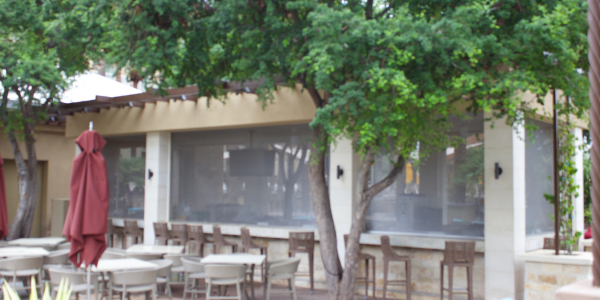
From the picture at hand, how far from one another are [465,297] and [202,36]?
20.6 feet

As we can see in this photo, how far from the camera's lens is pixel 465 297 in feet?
29.8

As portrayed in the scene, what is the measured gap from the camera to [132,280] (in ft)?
23.9

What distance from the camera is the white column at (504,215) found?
28.2 ft

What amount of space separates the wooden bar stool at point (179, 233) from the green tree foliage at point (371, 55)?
164 inches

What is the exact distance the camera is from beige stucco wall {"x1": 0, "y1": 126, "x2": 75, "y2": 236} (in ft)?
57.6

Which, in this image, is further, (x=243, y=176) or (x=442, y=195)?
(x=243, y=176)

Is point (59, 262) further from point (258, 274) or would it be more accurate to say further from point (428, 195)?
point (428, 195)

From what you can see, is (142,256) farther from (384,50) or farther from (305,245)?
(384,50)

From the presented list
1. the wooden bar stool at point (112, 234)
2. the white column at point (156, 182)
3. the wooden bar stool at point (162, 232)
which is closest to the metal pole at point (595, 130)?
the wooden bar stool at point (162, 232)

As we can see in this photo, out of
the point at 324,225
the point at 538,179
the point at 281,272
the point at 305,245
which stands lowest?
the point at 281,272

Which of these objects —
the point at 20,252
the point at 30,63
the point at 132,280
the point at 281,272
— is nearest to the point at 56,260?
the point at 20,252

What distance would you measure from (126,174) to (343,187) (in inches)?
291

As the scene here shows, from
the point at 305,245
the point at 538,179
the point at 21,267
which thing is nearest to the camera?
the point at 21,267

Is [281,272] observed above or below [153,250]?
below
